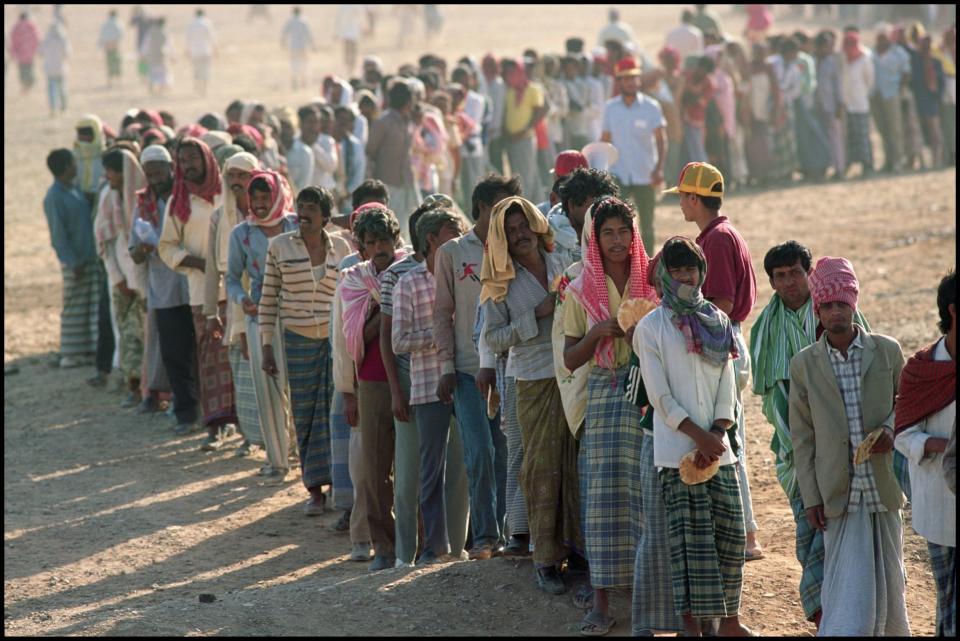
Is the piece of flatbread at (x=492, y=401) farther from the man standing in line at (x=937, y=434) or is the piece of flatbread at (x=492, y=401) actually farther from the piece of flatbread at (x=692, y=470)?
the man standing in line at (x=937, y=434)

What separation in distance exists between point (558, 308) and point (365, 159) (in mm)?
8428

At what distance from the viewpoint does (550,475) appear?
20.4ft

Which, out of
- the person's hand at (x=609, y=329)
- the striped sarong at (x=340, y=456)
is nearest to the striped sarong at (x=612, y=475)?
the person's hand at (x=609, y=329)

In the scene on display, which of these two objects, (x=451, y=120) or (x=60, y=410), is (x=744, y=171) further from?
(x=60, y=410)

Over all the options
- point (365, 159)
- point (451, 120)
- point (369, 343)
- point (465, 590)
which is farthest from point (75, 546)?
point (451, 120)

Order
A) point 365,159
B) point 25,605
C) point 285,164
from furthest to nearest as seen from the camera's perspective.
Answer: point 365,159 → point 285,164 → point 25,605

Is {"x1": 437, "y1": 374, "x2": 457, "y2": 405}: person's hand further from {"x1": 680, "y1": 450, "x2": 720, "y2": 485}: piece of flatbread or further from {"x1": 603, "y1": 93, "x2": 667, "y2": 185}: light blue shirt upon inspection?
{"x1": 603, "y1": 93, "x2": 667, "y2": 185}: light blue shirt

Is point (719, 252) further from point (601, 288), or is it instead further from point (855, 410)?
point (855, 410)

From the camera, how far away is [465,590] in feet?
20.2

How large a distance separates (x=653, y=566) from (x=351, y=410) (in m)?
2.47

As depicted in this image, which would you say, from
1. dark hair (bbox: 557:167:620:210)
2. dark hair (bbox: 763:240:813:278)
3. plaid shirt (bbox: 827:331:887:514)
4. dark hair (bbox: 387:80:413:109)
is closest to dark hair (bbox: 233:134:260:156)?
dark hair (bbox: 387:80:413:109)

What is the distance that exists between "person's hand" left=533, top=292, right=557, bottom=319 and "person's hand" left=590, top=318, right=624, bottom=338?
1.91 ft

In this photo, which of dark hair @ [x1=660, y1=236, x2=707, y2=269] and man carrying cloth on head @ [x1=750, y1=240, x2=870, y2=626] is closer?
dark hair @ [x1=660, y1=236, x2=707, y2=269]

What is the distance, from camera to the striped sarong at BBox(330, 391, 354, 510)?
8.01 metres
